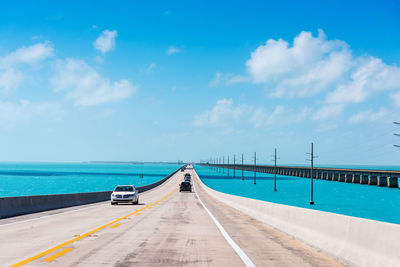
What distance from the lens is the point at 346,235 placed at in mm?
9141

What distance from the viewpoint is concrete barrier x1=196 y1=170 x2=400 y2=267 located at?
7234 mm

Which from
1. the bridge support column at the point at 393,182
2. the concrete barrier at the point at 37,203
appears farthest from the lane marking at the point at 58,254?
the bridge support column at the point at 393,182

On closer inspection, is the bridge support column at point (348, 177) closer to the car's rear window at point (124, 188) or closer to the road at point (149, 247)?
the car's rear window at point (124, 188)

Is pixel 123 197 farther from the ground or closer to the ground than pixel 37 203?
closer to the ground

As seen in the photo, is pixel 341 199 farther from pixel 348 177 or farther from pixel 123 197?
Result: pixel 348 177

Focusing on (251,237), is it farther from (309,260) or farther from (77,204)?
(77,204)

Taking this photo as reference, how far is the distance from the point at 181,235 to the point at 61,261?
5390mm

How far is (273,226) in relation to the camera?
16.7 meters

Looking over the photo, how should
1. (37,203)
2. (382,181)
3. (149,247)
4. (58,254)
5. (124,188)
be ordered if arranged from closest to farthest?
(58,254) < (149,247) < (37,203) < (124,188) < (382,181)

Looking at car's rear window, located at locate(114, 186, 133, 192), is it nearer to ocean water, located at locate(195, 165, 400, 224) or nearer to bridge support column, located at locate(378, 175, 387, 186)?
ocean water, located at locate(195, 165, 400, 224)

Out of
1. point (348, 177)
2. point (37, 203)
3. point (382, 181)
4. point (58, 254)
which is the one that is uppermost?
point (58, 254)

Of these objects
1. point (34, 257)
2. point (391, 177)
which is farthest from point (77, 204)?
point (391, 177)

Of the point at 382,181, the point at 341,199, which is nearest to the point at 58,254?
the point at 341,199

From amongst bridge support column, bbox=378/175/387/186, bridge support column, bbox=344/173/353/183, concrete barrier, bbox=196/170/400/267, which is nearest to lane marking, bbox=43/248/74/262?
concrete barrier, bbox=196/170/400/267
